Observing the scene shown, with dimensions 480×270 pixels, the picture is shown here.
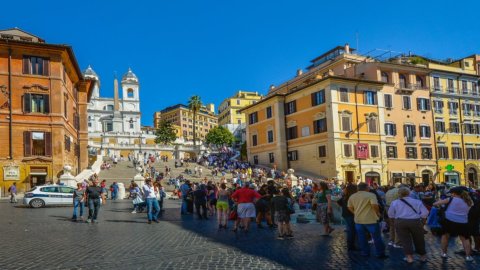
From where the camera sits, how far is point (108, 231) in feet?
47.0

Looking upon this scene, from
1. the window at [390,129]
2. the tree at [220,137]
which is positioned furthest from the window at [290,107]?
the tree at [220,137]

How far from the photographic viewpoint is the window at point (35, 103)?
34.6 meters

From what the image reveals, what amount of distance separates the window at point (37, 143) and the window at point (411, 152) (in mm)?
35107

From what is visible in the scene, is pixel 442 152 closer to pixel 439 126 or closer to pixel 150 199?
pixel 439 126

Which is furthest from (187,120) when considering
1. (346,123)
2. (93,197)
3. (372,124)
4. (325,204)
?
(325,204)

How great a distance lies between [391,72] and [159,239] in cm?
4159

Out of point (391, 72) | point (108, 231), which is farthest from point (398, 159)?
point (108, 231)

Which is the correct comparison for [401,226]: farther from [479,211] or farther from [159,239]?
[159,239]

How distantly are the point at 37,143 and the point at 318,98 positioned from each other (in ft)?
87.1

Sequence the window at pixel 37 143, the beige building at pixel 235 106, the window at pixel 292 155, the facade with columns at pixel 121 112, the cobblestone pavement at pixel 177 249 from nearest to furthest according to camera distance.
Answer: the cobblestone pavement at pixel 177 249, the window at pixel 37 143, the window at pixel 292 155, the facade with columns at pixel 121 112, the beige building at pixel 235 106

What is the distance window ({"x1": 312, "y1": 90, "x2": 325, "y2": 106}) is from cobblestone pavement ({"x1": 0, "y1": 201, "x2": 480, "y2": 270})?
1210 inches

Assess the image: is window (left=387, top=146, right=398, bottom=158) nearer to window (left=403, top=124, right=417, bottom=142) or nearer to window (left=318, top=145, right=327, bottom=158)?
window (left=403, top=124, right=417, bottom=142)

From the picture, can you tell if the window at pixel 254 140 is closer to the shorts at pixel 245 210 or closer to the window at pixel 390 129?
the window at pixel 390 129

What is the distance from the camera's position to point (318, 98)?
4591 centimetres
